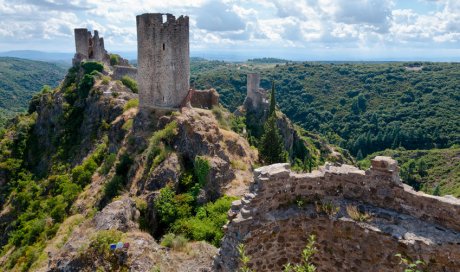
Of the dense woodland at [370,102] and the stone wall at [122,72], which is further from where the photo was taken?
the dense woodland at [370,102]

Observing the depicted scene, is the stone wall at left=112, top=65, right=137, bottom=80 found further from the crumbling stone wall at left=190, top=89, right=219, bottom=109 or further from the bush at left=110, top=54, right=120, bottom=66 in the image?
the crumbling stone wall at left=190, top=89, right=219, bottom=109

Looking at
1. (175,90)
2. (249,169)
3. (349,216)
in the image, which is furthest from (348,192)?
(175,90)

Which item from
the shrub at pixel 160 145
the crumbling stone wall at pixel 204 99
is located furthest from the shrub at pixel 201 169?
the crumbling stone wall at pixel 204 99

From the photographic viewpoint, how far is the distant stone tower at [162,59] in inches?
854

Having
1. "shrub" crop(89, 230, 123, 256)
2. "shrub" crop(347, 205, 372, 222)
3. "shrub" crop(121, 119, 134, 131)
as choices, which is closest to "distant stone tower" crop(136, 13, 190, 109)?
"shrub" crop(121, 119, 134, 131)

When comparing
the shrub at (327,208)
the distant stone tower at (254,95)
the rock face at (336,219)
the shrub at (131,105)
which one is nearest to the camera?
the rock face at (336,219)

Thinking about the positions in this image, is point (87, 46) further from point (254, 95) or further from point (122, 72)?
point (254, 95)

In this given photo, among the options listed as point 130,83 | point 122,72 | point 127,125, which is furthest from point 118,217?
point 122,72

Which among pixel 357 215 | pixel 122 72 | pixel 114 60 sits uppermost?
pixel 114 60

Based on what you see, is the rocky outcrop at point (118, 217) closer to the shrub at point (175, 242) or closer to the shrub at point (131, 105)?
the shrub at point (175, 242)

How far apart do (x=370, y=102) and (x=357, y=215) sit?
12013 centimetres

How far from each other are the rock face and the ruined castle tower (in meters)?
35.3

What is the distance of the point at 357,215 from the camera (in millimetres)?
7660

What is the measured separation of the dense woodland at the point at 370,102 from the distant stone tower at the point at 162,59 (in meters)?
75.7
